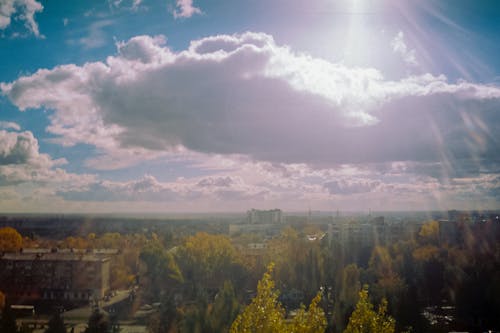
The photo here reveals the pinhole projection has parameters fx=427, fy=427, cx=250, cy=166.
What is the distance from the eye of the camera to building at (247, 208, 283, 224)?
8012 centimetres

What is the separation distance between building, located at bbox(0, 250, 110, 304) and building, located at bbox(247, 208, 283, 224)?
55.7 metres

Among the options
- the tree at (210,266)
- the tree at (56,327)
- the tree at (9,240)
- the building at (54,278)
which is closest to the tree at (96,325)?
the tree at (56,327)

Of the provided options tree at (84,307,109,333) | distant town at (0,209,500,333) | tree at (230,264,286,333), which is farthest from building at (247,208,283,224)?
tree at (230,264,286,333)

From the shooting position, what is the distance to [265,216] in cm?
8150

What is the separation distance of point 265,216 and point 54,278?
5919 cm

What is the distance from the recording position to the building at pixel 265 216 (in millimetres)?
80125

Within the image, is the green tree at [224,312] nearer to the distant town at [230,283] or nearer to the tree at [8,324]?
the distant town at [230,283]

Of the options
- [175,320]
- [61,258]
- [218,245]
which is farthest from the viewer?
[218,245]

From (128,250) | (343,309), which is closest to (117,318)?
(343,309)

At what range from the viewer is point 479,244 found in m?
35.7

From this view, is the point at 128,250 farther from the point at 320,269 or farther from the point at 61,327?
the point at 61,327

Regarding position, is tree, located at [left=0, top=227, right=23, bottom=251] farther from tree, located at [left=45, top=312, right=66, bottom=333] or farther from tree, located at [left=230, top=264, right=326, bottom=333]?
tree, located at [left=230, top=264, right=326, bottom=333]

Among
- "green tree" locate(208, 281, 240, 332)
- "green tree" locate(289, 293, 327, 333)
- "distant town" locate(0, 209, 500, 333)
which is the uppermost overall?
"green tree" locate(289, 293, 327, 333)

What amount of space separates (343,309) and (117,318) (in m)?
10.2
